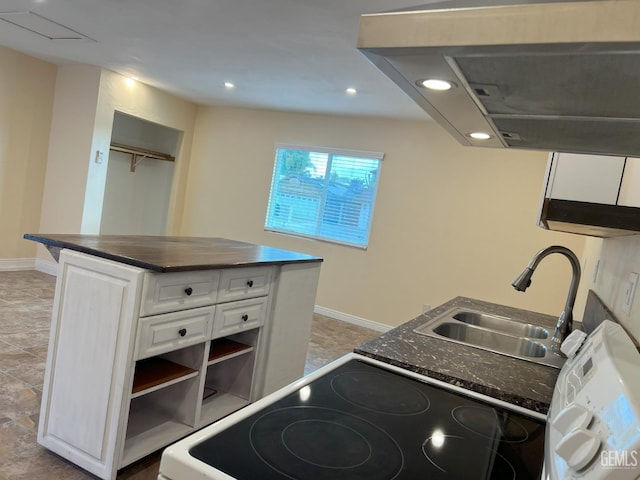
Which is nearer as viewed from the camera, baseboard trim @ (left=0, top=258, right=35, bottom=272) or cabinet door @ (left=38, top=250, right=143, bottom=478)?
cabinet door @ (left=38, top=250, right=143, bottom=478)

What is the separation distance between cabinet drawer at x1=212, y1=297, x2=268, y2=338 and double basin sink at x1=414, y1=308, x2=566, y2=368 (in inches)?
41.2

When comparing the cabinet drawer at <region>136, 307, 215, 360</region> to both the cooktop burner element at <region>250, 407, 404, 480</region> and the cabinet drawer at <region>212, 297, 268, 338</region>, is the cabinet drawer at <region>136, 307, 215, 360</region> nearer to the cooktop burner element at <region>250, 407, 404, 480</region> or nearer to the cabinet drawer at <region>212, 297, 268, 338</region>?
the cabinet drawer at <region>212, 297, 268, 338</region>

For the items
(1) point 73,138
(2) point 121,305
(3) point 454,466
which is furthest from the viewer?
(1) point 73,138

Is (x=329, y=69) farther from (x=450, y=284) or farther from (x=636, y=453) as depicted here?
(x=636, y=453)

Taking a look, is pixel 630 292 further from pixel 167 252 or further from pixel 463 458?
pixel 167 252

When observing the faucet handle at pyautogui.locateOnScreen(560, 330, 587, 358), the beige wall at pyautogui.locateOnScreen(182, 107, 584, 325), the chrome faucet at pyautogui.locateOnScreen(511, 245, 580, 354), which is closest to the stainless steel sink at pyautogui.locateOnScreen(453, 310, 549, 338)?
the chrome faucet at pyautogui.locateOnScreen(511, 245, 580, 354)

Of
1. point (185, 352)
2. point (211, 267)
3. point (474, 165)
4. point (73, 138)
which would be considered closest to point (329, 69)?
point (474, 165)

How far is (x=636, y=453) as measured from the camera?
0.40 metres

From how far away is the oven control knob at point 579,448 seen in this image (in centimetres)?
47

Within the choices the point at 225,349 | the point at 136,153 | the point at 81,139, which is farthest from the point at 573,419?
the point at 136,153

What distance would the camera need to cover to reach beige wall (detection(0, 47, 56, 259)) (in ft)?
15.9

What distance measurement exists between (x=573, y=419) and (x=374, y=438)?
15.4 inches

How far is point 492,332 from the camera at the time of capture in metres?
1.91

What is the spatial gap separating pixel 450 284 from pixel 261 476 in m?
4.32
